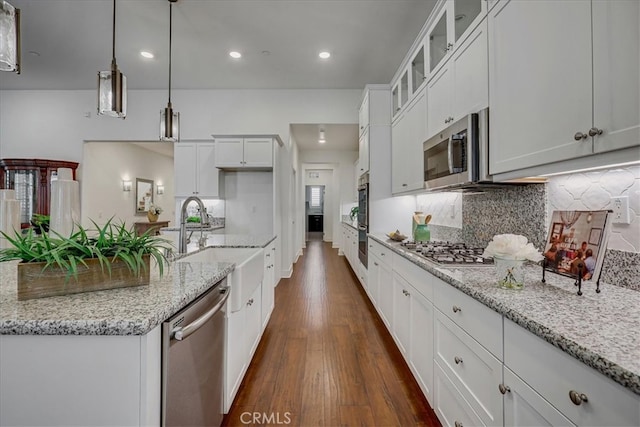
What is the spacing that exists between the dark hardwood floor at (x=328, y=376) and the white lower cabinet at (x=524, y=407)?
862 mm

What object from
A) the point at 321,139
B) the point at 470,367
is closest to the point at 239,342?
the point at 470,367

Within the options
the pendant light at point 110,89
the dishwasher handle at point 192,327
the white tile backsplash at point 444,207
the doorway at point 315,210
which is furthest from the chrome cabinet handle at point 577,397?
the doorway at point 315,210

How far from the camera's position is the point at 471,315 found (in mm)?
1201

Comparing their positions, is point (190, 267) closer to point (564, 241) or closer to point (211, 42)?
point (564, 241)

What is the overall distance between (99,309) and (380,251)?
2.39 m

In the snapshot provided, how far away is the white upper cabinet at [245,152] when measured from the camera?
4.52 meters

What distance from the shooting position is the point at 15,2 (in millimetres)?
2912

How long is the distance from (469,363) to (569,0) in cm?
142

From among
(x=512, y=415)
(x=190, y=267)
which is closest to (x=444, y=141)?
(x=512, y=415)

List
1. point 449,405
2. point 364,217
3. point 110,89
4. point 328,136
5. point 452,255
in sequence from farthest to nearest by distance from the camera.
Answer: point 328,136 → point 364,217 → point 110,89 → point 452,255 → point 449,405

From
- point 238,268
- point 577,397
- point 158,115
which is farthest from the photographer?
point 158,115

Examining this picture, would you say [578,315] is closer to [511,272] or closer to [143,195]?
[511,272]

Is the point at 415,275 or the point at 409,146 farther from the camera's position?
the point at 409,146
